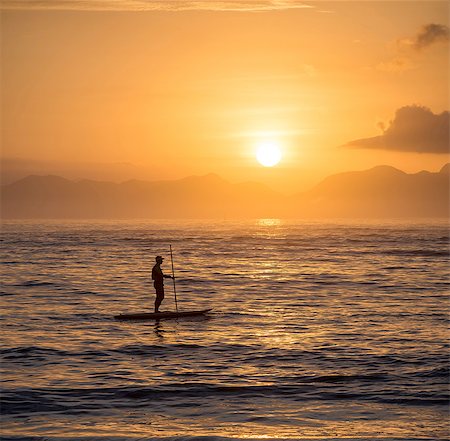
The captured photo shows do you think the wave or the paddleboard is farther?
the paddleboard

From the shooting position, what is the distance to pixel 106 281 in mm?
51406

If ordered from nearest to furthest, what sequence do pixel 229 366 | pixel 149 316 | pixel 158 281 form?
1. pixel 229 366
2. pixel 149 316
3. pixel 158 281

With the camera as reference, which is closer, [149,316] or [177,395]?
[177,395]

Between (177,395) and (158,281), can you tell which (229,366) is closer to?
(177,395)

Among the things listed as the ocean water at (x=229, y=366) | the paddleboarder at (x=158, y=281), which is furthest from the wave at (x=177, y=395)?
the paddleboarder at (x=158, y=281)

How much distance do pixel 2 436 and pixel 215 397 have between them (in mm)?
5349

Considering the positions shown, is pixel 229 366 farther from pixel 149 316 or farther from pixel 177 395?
pixel 149 316

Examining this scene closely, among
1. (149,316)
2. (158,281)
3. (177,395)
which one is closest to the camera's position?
(177,395)

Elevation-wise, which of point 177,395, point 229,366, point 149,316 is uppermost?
point 149,316

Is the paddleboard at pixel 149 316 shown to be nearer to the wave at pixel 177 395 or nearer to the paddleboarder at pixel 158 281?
the paddleboarder at pixel 158 281

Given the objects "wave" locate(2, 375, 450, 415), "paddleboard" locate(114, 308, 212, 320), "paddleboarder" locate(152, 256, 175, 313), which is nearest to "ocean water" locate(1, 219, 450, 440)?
"wave" locate(2, 375, 450, 415)

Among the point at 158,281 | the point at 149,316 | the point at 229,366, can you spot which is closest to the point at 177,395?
the point at 229,366

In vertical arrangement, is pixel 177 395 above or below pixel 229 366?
below

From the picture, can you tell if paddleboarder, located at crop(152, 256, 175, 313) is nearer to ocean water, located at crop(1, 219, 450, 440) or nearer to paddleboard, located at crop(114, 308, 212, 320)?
paddleboard, located at crop(114, 308, 212, 320)
